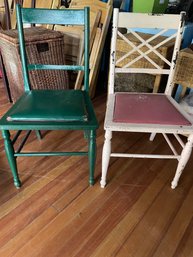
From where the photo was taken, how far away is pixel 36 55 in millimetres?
1621

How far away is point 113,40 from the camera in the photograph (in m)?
1.24

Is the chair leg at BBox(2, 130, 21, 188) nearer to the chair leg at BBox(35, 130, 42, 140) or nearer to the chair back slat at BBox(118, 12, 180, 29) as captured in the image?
the chair leg at BBox(35, 130, 42, 140)

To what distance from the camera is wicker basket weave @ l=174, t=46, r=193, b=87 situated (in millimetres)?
1463

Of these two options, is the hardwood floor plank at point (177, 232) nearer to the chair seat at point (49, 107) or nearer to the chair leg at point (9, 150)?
the chair seat at point (49, 107)

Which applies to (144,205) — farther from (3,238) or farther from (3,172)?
(3,172)

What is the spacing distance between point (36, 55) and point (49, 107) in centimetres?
73

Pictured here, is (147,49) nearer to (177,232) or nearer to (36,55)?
(36,55)

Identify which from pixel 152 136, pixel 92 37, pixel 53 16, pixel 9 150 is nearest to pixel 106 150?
pixel 9 150

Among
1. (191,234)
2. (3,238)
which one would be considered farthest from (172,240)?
(3,238)

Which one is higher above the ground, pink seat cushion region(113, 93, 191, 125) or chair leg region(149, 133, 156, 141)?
pink seat cushion region(113, 93, 191, 125)

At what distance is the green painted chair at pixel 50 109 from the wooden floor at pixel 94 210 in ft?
0.43

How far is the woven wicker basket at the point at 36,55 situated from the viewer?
5.13ft

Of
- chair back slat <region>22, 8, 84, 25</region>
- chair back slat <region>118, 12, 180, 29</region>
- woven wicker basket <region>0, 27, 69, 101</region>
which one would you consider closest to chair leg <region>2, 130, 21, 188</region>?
chair back slat <region>22, 8, 84, 25</region>

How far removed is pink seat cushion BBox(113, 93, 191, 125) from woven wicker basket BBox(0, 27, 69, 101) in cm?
73
